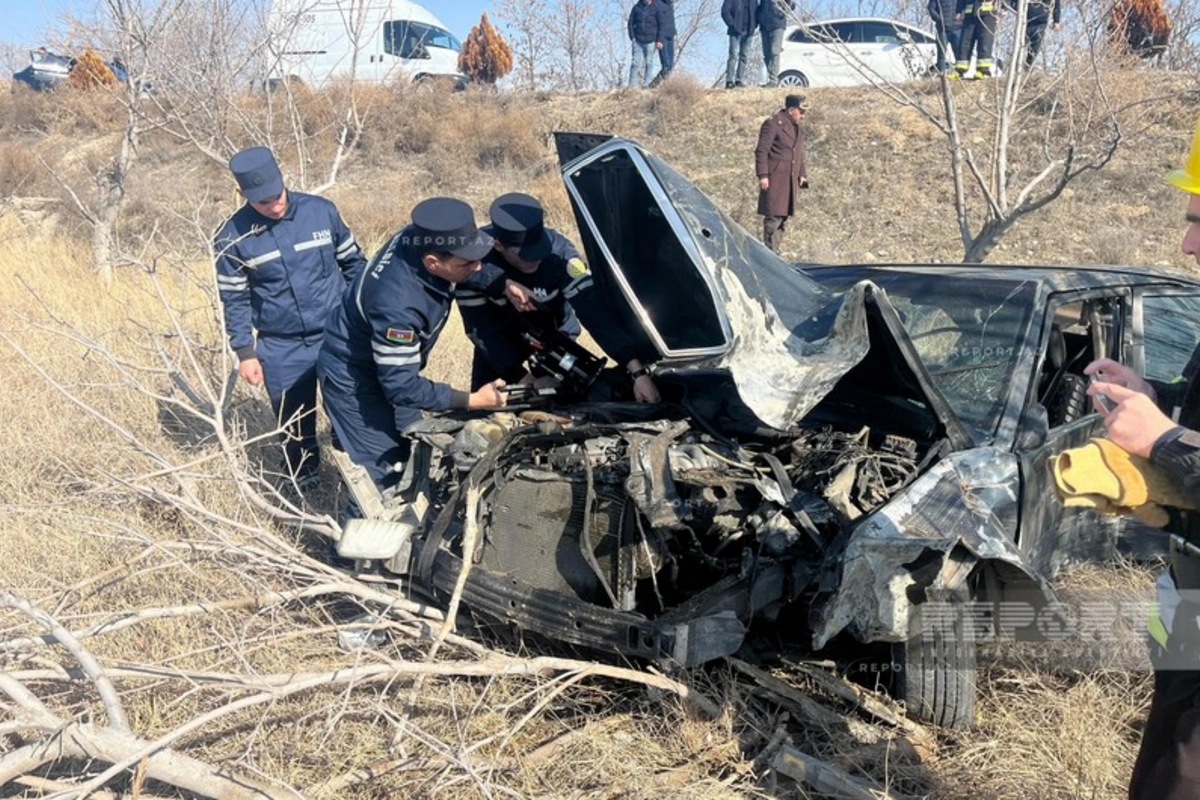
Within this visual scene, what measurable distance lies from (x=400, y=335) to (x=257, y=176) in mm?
1355

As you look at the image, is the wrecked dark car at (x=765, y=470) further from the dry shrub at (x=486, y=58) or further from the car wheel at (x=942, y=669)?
the dry shrub at (x=486, y=58)

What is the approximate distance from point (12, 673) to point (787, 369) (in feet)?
7.89

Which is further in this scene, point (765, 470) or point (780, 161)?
point (780, 161)

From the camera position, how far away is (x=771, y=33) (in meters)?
15.4

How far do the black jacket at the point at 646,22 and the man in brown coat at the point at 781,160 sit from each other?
7639mm

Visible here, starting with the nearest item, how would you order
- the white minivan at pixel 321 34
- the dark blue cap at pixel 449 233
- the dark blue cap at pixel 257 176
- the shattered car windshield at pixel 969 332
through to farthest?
the shattered car windshield at pixel 969 332, the dark blue cap at pixel 449 233, the dark blue cap at pixel 257 176, the white minivan at pixel 321 34

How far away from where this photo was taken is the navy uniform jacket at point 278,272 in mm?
4504

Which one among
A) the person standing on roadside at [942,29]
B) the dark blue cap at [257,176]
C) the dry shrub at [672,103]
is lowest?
the dark blue cap at [257,176]

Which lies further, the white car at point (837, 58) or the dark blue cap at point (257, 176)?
the white car at point (837, 58)

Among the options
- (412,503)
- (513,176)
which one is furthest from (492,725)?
(513,176)

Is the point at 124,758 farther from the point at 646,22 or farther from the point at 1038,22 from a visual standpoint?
the point at 646,22

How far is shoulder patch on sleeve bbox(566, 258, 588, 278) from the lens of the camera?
4.09 m

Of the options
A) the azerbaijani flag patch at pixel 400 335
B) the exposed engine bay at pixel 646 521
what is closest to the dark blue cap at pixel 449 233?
the azerbaijani flag patch at pixel 400 335

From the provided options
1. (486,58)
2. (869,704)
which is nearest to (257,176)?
(869,704)
